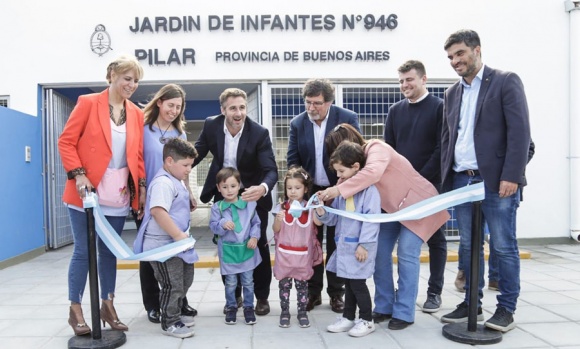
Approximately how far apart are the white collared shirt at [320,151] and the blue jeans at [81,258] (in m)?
1.53

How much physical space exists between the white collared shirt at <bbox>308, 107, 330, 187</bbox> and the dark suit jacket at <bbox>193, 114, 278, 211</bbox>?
0.35 metres

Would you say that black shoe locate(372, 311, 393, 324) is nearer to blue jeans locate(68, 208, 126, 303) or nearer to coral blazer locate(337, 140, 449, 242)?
coral blazer locate(337, 140, 449, 242)

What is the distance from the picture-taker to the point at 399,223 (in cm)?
344

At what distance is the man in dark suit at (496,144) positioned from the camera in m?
3.00

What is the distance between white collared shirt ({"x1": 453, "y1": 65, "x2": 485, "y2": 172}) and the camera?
324 cm

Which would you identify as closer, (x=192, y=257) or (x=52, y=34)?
(x=192, y=257)

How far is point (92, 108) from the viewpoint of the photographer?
3.11 meters

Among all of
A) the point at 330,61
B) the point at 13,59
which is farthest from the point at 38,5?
the point at 330,61

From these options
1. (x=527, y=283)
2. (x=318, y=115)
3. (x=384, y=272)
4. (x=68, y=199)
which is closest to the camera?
(x=68, y=199)

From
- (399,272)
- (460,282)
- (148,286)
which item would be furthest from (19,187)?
(460,282)

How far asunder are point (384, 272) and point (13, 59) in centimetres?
618

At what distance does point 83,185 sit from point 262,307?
168 centimetres

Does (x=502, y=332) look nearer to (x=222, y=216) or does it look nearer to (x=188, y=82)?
(x=222, y=216)

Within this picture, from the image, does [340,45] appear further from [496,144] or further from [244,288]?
[244,288]
